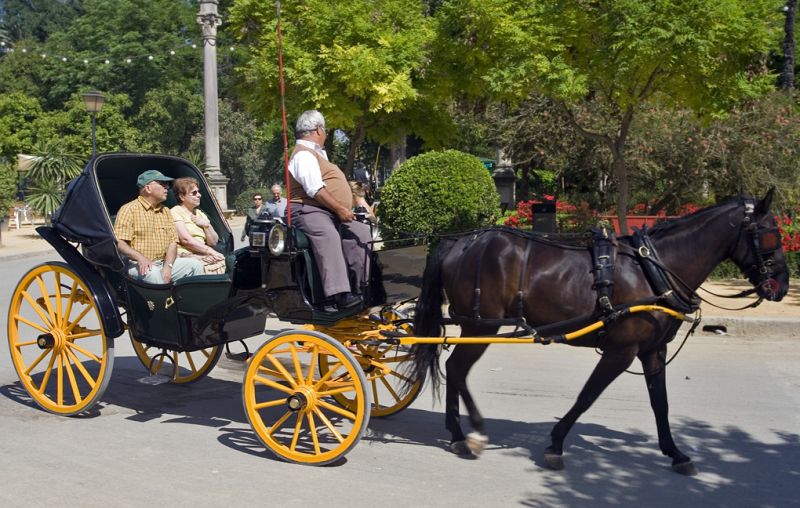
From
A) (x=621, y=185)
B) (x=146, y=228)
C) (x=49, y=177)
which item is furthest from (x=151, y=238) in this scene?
(x=49, y=177)

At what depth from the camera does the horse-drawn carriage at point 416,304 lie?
5676mm

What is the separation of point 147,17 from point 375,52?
37.3 m

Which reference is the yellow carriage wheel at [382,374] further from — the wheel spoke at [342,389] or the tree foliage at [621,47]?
the tree foliage at [621,47]

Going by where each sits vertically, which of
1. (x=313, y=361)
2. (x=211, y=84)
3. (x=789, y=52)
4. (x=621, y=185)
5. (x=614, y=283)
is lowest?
(x=313, y=361)

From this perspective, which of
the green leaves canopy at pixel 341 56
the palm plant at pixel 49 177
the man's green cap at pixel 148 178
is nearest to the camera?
the man's green cap at pixel 148 178

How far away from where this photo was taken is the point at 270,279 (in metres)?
6.20

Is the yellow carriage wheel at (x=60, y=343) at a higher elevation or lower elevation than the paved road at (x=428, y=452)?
higher

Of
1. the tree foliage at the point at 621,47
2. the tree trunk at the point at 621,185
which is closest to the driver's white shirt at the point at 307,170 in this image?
the tree foliage at the point at 621,47

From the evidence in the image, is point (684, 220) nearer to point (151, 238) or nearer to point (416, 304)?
point (416, 304)

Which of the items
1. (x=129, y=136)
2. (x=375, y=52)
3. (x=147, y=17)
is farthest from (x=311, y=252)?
(x=147, y=17)

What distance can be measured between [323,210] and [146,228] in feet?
6.18

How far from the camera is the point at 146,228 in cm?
719

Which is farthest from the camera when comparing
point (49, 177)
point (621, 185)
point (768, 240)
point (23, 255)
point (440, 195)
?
point (49, 177)

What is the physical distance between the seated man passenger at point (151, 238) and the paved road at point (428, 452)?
1198 millimetres
